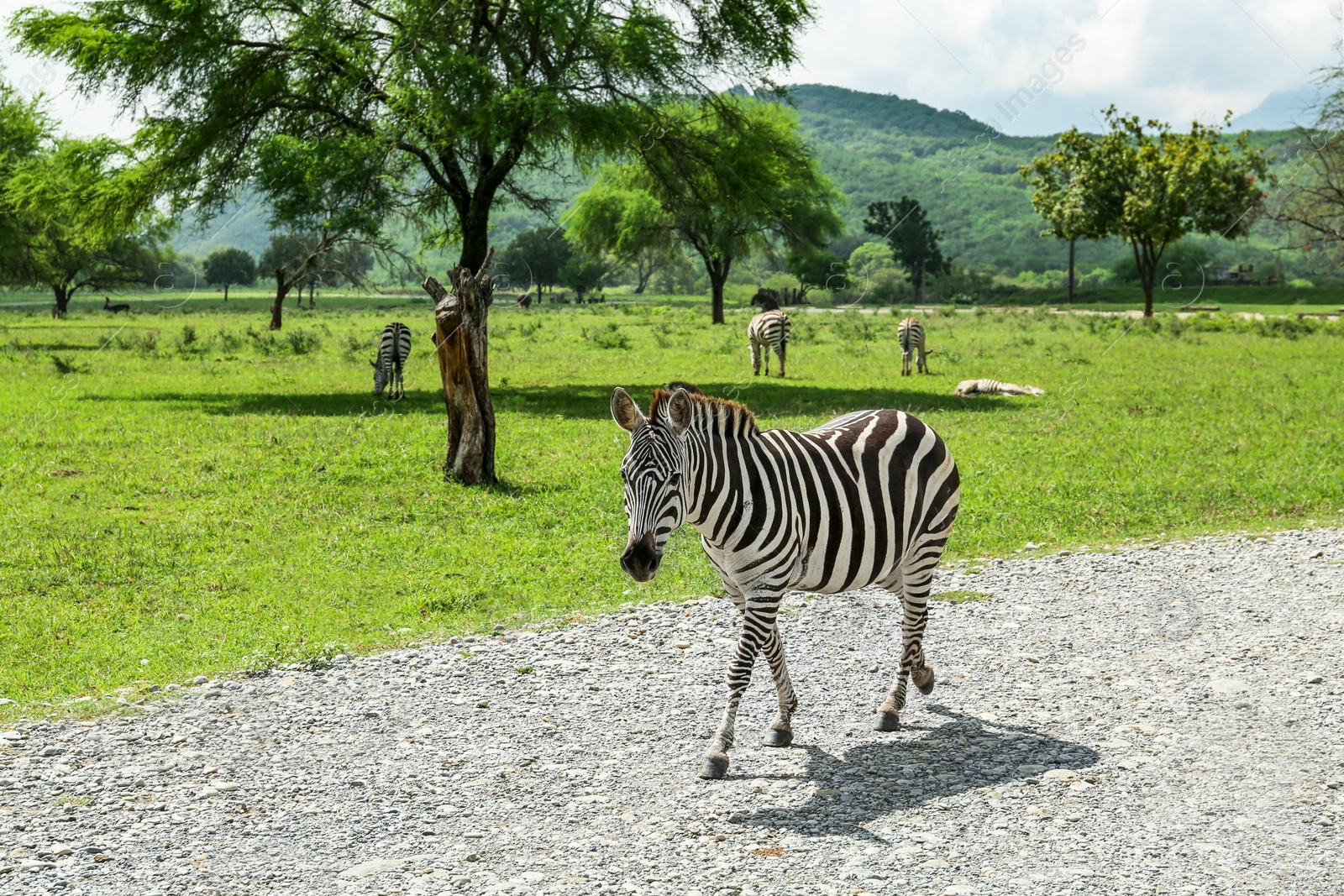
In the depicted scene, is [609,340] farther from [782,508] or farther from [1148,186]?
[782,508]

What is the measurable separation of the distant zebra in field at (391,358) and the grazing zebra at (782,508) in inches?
744

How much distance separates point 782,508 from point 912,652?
1.62 metres

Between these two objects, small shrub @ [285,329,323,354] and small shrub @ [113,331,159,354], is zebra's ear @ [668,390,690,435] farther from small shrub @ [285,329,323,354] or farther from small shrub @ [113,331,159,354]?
small shrub @ [113,331,159,354]

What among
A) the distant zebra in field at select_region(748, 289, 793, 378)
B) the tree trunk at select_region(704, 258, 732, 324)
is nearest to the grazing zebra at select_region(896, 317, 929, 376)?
the distant zebra in field at select_region(748, 289, 793, 378)

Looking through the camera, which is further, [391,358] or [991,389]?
[391,358]

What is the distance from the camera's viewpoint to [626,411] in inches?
241

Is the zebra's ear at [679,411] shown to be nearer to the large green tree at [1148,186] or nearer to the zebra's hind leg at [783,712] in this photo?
the zebra's hind leg at [783,712]

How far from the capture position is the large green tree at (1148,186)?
163ft

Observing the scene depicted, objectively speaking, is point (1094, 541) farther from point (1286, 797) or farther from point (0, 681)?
point (0, 681)

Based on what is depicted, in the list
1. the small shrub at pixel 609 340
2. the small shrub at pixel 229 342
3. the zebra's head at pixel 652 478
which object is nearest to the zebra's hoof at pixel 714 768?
the zebra's head at pixel 652 478

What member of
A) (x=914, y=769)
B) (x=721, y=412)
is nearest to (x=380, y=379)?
(x=721, y=412)

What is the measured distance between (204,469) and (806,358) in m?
21.3

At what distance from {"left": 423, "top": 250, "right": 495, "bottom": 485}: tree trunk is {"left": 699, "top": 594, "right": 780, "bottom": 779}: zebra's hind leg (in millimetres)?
9604

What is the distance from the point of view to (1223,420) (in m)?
20.4
